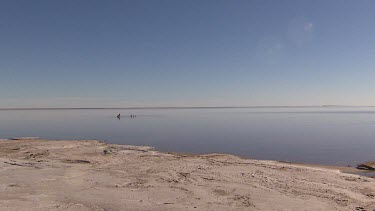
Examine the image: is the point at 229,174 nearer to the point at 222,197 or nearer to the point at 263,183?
the point at 263,183

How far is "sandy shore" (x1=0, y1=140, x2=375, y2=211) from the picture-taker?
11.6 metres

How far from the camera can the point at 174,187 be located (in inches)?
552

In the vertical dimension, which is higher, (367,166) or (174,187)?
(174,187)

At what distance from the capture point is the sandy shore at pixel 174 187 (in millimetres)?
11594

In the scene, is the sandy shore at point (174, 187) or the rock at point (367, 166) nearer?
the sandy shore at point (174, 187)

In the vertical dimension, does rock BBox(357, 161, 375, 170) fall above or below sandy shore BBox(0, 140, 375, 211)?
below

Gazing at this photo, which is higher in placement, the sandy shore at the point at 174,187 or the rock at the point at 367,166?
the sandy shore at the point at 174,187

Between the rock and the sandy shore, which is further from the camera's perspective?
the rock

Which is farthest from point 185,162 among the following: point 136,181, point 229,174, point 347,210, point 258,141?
point 258,141

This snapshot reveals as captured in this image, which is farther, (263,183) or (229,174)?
(229,174)

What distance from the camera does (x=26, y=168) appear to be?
17.4m

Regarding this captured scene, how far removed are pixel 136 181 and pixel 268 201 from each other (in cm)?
638

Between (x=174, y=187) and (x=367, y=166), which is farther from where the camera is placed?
(x=367, y=166)

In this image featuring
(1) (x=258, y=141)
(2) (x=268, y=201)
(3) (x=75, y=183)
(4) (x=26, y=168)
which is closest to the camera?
(2) (x=268, y=201)
